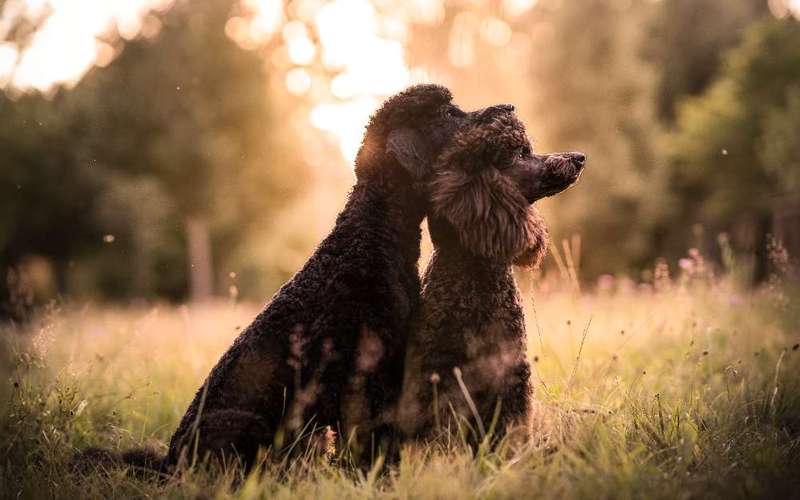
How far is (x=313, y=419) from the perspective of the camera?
261 cm

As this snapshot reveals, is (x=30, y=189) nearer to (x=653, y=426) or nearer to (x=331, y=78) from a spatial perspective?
(x=331, y=78)

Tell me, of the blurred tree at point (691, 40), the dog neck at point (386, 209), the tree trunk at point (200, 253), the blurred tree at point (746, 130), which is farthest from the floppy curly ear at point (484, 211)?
the blurred tree at point (691, 40)

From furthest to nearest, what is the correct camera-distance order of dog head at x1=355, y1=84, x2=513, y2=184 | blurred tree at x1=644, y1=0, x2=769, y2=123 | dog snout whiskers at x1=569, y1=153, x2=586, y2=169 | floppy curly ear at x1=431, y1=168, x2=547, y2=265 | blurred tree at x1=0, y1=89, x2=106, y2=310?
blurred tree at x1=644, y1=0, x2=769, y2=123 → blurred tree at x1=0, y1=89, x2=106, y2=310 → dog snout whiskers at x1=569, y1=153, x2=586, y2=169 → dog head at x1=355, y1=84, x2=513, y2=184 → floppy curly ear at x1=431, y1=168, x2=547, y2=265

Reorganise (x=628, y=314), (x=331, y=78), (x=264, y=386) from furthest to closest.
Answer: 1. (x=331, y=78)
2. (x=628, y=314)
3. (x=264, y=386)

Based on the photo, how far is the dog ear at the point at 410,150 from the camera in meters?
2.68

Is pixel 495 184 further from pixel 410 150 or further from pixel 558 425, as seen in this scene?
pixel 558 425

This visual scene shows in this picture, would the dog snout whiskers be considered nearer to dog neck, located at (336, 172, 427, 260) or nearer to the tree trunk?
dog neck, located at (336, 172, 427, 260)

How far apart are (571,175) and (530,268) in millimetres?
502

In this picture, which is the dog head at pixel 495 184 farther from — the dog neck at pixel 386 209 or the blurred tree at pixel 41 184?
the blurred tree at pixel 41 184

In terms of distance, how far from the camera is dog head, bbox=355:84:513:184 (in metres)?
2.75

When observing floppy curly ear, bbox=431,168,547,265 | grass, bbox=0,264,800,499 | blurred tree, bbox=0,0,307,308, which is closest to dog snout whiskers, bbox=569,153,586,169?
floppy curly ear, bbox=431,168,547,265

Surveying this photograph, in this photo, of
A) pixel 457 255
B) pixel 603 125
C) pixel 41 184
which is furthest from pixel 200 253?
pixel 457 255

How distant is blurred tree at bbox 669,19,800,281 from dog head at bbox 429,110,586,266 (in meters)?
11.9

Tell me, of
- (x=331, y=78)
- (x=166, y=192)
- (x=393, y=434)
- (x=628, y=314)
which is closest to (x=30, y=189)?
(x=166, y=192)
